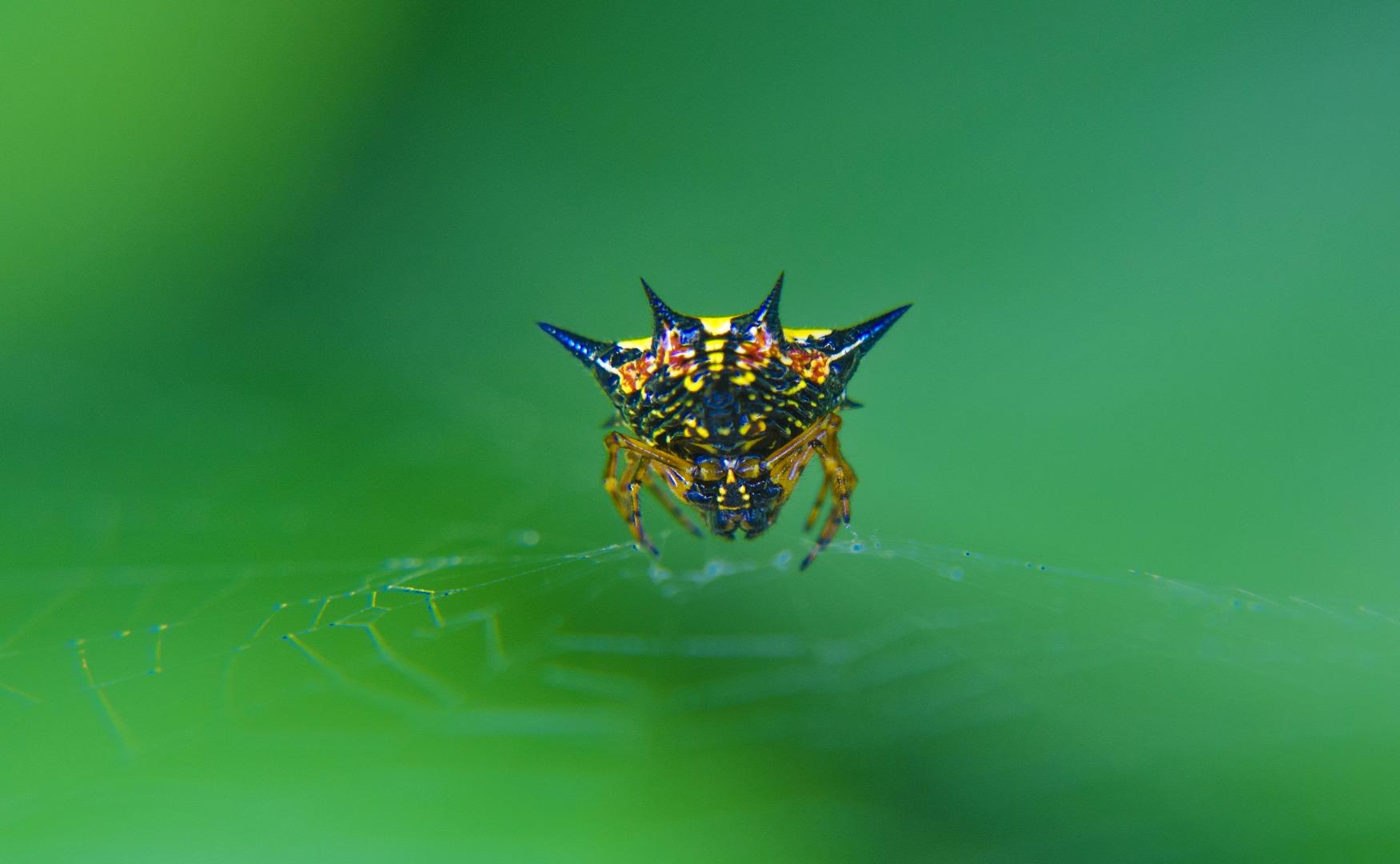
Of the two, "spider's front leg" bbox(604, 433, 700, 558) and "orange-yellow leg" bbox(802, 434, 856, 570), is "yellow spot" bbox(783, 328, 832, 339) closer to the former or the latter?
"orange-yellow leg" bbox(802, 434, 856, 570)

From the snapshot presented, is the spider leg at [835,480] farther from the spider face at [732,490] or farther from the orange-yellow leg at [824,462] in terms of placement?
the spider face at [732,490]

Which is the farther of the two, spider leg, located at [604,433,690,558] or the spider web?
spider leg, located at [604,433,690,558]

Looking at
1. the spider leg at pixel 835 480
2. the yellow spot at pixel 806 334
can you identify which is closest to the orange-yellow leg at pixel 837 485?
the spider leg at pixel 835 480

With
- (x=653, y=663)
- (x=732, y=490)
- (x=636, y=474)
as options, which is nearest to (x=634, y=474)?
(x=636, y=474)

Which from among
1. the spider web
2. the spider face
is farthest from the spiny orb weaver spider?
the spider web

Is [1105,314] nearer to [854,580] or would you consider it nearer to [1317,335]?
[1317,335]

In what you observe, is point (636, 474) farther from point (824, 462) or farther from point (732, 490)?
point (824, 462)
